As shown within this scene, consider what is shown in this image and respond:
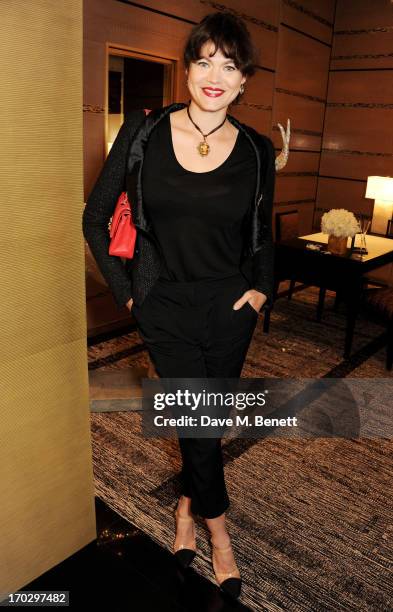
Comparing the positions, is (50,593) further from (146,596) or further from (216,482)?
(216,482)

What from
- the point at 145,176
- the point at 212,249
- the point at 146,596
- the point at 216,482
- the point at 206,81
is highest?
the point at 206,81

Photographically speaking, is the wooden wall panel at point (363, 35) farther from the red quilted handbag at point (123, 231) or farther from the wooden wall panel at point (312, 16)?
the red quilted handbag at point (123, 231)

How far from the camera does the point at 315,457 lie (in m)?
2.68

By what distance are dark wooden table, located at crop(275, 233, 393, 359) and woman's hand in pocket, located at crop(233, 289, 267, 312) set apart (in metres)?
2.37

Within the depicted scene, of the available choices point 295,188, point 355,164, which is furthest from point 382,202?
point 355,164

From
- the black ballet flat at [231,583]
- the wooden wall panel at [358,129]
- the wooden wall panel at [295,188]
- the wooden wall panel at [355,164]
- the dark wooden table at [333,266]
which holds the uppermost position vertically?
the wooden wall panel at [358,129]

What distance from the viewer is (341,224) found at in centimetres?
400

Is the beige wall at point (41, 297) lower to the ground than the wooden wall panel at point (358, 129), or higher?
lower

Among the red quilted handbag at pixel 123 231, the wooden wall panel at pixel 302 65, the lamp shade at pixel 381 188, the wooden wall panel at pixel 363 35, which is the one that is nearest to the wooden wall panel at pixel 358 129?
the wooden wall panel at pixel 302 65

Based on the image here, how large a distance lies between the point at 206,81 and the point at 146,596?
1717mm

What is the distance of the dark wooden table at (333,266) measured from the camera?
12.9ft

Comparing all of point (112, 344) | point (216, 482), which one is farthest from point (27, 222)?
point (112, 344)

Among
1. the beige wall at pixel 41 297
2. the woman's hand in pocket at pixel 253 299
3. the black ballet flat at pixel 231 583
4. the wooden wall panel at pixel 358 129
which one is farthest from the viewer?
the wooden wall panel at pixel 358 129

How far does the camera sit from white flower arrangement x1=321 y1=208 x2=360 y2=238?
Result: 4.00 m
